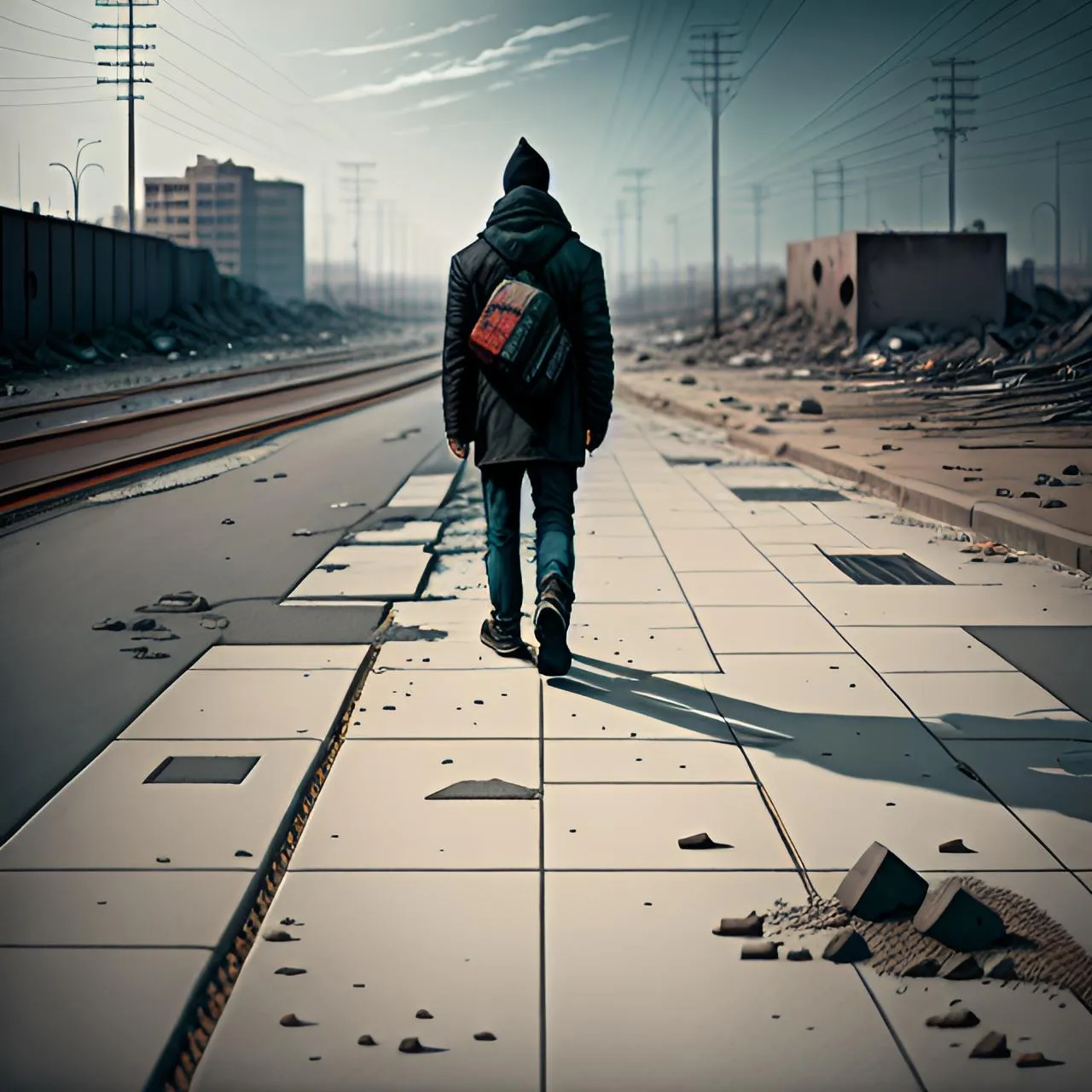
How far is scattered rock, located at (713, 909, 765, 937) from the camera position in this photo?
3.36 metres

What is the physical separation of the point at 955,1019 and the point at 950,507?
7.74 m

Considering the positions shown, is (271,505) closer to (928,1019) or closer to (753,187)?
(928,1019)

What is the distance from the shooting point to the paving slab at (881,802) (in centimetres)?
390

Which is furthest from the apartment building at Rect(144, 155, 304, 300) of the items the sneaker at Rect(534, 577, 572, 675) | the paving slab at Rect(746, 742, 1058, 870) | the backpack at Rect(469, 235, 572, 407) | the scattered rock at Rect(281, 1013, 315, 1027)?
the scattered rock at Rect(281, 1013, 315, 1027)

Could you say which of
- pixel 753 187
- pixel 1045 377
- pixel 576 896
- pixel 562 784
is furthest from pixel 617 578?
pixel 753 187

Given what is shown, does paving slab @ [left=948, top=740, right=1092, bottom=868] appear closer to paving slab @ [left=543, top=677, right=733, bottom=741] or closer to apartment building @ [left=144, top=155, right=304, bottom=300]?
paving slab @ [left=543, top=677, right=733, bottom=741]

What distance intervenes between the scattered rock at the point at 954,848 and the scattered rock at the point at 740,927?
0.77m

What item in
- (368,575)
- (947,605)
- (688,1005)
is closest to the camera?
(688,1005)

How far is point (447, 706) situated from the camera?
5.46 metres

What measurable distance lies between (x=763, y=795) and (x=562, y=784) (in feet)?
2.05

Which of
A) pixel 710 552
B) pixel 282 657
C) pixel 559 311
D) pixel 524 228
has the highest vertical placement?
pixel 524 228

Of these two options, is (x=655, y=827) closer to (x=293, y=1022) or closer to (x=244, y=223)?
(x=293, y=1022)

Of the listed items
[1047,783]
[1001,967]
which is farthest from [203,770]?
[1047,783]

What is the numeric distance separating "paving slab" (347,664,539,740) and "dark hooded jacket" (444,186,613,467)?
0.94 metres
